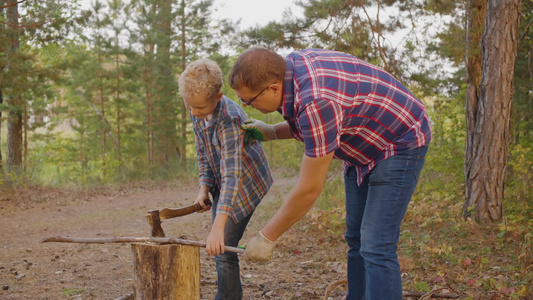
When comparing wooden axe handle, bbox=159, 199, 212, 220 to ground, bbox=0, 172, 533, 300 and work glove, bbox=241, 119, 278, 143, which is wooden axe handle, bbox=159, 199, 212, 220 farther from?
ground, bbox=0, 172, 533, 300

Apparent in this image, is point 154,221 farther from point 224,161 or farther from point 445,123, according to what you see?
point 445,123

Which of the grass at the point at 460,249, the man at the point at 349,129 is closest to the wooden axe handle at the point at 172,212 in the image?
the man at the point at 349,129

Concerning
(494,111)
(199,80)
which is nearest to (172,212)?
(199,80)

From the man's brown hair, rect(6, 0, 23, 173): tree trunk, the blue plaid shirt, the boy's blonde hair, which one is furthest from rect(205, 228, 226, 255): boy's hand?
rect(6, 0, 23, 173): tree trunk

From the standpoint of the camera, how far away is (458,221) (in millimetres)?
5488

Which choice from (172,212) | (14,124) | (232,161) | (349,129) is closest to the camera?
(349,129)

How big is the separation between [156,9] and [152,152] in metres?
4.93

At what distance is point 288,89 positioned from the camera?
211cm

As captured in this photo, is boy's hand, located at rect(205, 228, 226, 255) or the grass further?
the grass

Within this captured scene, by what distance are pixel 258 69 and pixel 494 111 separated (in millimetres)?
4020

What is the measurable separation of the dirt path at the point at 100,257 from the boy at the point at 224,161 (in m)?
1.04

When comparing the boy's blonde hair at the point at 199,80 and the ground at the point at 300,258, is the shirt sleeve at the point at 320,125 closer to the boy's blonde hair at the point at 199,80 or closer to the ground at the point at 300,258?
the boy's blonde hair at the point at 199,80

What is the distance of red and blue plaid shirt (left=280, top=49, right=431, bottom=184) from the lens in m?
2.00

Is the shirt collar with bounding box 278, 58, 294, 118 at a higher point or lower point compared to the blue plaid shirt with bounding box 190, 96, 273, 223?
higher
